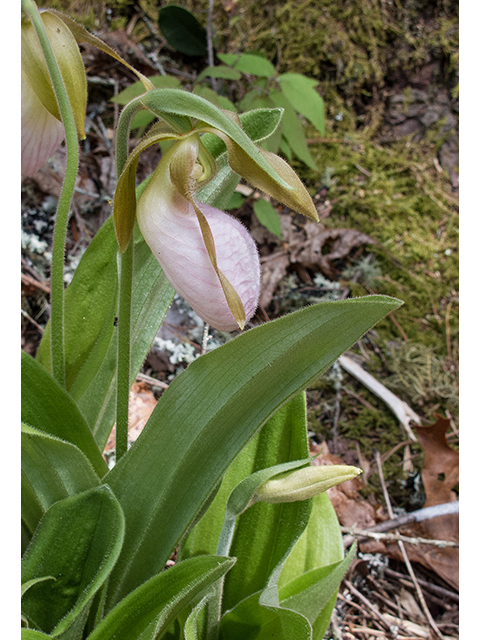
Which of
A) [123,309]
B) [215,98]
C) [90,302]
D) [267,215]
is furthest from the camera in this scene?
[267,215]

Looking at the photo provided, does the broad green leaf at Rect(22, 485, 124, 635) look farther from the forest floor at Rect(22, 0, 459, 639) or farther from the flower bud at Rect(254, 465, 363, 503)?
the forest floor at Rect(22, 0, 459, 639)

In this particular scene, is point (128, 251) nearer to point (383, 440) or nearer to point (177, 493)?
point (177, 493)

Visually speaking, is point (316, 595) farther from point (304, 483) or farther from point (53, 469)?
point (53, 469)

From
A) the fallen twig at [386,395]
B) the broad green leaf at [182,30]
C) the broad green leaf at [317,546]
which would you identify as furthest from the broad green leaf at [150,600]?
the broad green leaf at [182,30]

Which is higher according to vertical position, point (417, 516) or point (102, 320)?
point (102, 320)

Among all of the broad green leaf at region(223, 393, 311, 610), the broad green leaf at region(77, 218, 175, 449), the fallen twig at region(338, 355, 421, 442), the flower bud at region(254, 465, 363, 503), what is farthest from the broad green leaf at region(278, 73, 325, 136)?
the flower bud at region(254, 465, 363, 503)

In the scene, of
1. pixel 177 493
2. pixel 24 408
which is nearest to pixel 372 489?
pixel 177 493

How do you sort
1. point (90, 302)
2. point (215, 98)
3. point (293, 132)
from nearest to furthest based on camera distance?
1. point (90, 302)
2. point (215, 98)
3. point (293, 132)

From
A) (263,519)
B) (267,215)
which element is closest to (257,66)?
(267,215)
